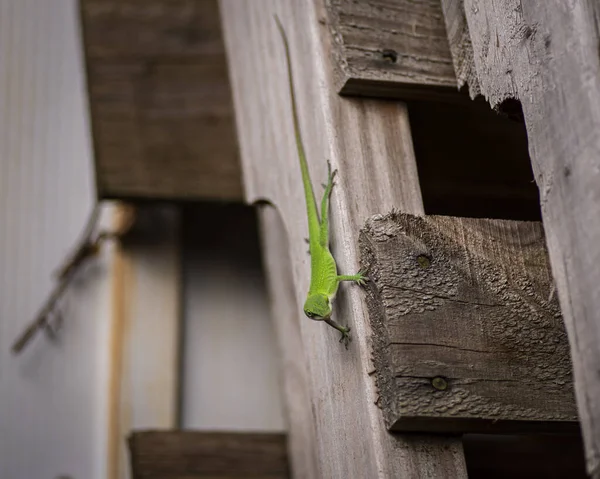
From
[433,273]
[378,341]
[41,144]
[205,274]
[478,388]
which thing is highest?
[41,144]

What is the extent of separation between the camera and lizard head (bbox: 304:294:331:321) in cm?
200

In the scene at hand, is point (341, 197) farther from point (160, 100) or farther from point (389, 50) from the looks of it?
point (160, 100)

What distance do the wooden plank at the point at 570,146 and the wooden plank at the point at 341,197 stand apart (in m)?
0.39

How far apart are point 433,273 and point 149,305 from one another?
2382 millimetres

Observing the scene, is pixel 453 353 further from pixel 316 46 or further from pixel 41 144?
pixel 41 144

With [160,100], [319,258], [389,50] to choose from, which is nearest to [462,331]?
[319,258]

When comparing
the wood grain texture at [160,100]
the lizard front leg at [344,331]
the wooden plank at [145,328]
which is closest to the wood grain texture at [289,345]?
the wood grain texture at [160,100]

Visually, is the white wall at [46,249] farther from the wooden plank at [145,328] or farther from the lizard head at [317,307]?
the lizard head at [317,307]

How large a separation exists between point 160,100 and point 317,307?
2.01 meters

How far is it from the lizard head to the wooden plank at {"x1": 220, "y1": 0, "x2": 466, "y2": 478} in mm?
28

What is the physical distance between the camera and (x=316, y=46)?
83.3 inches

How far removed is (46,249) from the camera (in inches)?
165

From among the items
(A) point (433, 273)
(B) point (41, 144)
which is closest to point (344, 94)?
(A) point (433, 273)

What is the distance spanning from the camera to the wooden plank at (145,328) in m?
3.72
